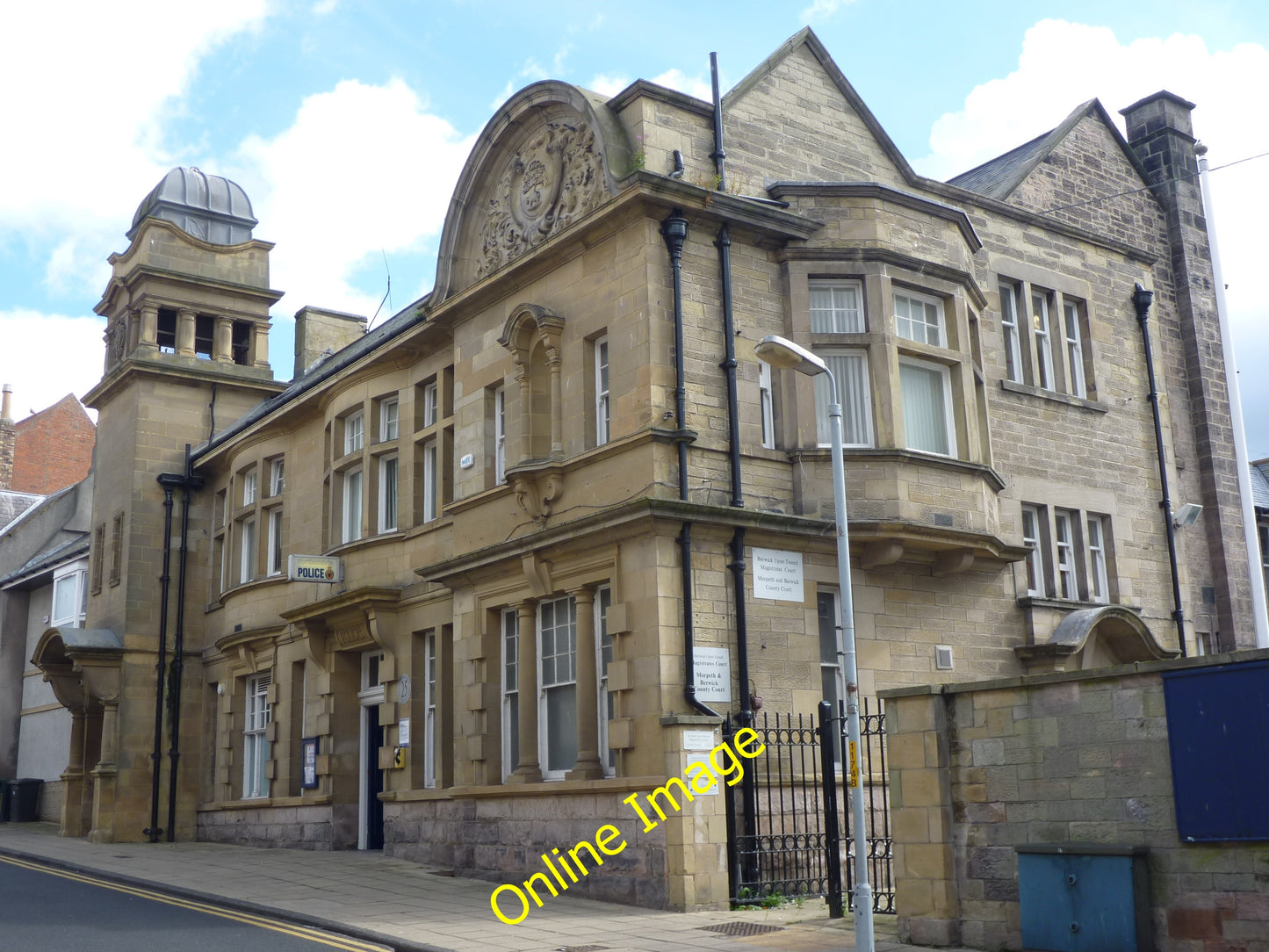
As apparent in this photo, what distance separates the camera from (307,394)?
23344mm

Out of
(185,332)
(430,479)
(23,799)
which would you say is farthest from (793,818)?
(23,799)

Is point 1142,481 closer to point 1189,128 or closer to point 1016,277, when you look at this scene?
point 1016,277

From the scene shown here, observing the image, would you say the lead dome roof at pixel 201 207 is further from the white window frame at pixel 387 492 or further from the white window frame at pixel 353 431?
the white window frame at pixel 387 492

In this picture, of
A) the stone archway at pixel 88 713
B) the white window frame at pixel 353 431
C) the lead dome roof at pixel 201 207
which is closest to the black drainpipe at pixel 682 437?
the white window frame at pixel 353 431

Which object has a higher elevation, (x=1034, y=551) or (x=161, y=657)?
(x=1034, y=551)

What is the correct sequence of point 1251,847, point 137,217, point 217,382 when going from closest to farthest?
point 1251,847
point 217,382
point 137,217

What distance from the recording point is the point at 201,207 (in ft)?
101

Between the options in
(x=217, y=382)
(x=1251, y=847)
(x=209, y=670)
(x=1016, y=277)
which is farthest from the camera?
(x=217, y=382)

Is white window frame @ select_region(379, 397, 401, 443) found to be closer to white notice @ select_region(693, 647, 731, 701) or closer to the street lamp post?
white notice @ select_region(693, 647, 731, 701)

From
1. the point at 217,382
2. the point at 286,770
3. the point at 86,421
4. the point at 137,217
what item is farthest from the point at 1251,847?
the point at 86,421

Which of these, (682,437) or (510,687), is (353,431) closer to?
(510,687)

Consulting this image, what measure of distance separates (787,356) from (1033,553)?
8.78 meters

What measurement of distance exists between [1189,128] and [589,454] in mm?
14689

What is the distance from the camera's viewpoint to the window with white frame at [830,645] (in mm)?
15883
